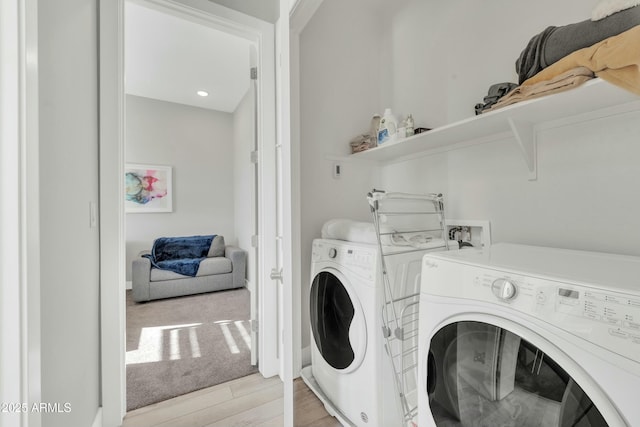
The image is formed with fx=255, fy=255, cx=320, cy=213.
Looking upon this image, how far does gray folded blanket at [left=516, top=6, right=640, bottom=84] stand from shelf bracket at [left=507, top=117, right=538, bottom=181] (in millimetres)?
205

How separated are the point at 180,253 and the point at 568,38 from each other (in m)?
4.24

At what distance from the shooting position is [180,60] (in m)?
2.98

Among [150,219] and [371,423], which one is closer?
[371,423]

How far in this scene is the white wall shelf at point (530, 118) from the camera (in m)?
0.90

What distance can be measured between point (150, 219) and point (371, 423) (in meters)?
4.15

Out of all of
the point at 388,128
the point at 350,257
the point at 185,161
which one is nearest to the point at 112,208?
the point at 350,257

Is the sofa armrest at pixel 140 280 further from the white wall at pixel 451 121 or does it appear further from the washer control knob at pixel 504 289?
the washer control knob at pixel 504 289

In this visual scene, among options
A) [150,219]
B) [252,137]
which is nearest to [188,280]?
[150,219]

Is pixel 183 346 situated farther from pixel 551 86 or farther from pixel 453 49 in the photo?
pixel 453 49

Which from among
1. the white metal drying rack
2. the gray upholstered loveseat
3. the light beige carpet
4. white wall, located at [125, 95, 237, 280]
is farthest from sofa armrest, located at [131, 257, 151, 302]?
the white metal drying rack

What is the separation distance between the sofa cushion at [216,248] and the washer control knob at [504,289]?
3864mm

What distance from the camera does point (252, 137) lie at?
187 cm

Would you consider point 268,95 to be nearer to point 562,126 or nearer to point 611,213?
point 562,126

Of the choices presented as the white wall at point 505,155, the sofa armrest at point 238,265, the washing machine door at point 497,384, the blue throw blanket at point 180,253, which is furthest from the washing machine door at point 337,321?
the blue throw blanket at point 180,253
